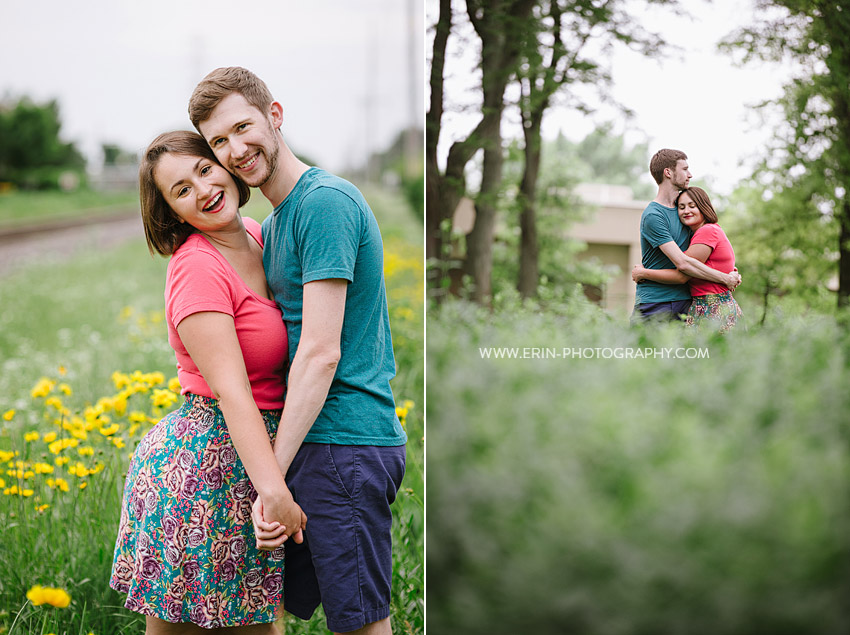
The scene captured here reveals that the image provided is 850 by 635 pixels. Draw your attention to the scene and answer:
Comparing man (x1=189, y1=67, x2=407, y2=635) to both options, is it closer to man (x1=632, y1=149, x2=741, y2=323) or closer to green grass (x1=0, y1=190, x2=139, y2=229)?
man (x1=632, y1=149, x2=741, y2=323)

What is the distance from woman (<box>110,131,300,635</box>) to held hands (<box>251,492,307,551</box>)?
0.02 meters

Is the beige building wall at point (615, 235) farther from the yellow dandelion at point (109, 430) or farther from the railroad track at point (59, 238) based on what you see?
the railroad track at point (59, 238)

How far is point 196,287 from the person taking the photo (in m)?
1.45

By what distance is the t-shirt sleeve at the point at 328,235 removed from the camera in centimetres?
142

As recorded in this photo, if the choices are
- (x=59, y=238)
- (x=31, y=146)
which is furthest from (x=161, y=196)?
(x=31, y=146)

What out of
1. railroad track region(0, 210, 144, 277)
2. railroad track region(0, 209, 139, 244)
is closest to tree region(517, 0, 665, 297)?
railroad track region(0, 210, 144, 277)

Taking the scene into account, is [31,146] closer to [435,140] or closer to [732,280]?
[435,140]

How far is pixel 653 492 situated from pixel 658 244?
62cm

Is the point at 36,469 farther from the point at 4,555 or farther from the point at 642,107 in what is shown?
the point at 642,107

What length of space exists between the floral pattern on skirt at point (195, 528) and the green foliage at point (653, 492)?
0.47 m

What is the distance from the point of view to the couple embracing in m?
1.45

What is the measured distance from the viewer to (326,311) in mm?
1438

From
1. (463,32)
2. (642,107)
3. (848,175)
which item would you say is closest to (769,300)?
(848,175)

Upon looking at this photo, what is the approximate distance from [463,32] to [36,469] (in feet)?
6.22
